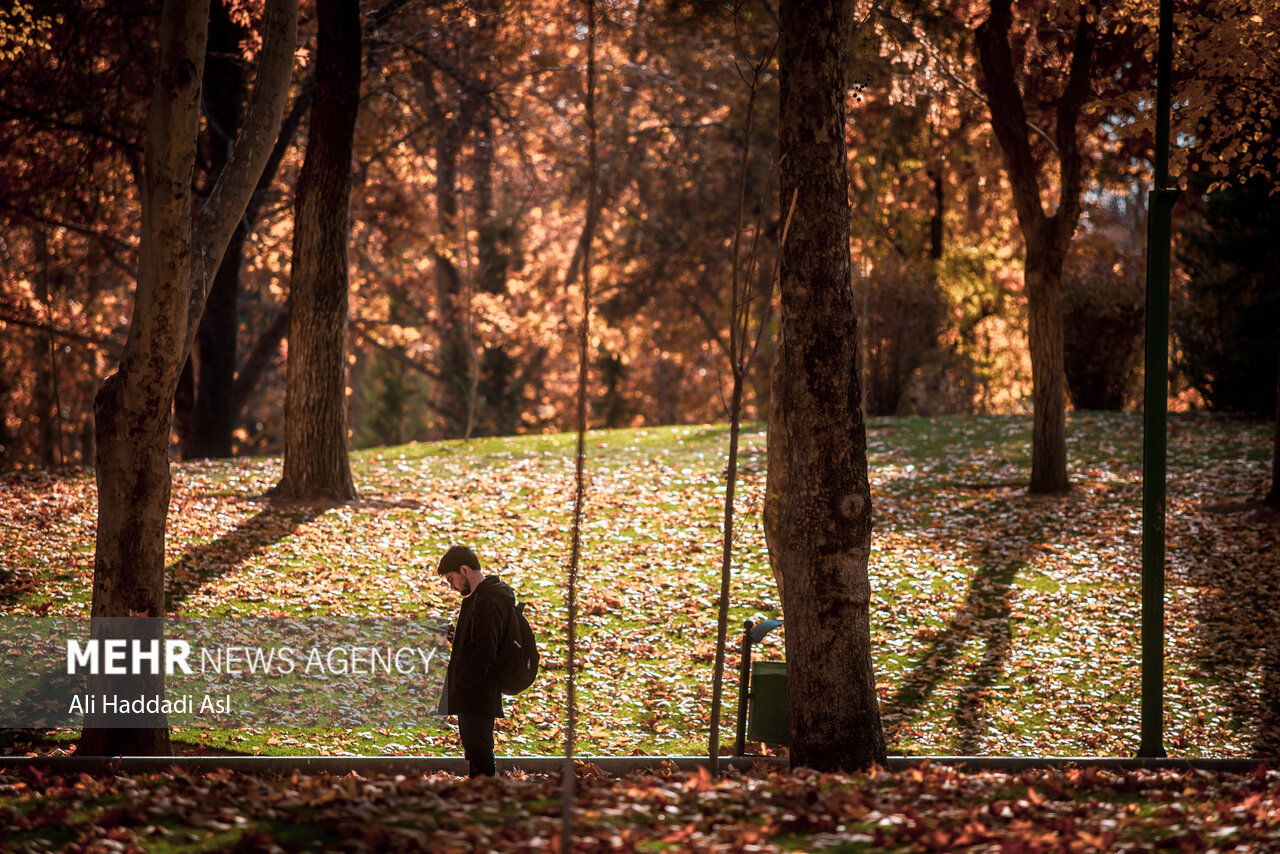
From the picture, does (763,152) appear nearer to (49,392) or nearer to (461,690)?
(49,392)

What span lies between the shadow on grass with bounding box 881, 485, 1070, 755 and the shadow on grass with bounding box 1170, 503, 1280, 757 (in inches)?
65.1

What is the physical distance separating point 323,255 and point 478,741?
7.85m

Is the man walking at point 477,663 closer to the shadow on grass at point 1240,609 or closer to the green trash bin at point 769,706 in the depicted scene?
the green trash bin at point 769,706

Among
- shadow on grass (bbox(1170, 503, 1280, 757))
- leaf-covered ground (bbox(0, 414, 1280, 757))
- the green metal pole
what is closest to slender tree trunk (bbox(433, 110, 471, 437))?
leaf-covered ground (bbox(0, 414, 1280, 757))

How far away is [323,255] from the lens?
1263 cm

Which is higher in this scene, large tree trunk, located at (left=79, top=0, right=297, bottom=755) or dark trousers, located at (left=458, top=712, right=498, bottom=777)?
large tree trunk, located at (left=79, top=0, right=297, bottom=755)

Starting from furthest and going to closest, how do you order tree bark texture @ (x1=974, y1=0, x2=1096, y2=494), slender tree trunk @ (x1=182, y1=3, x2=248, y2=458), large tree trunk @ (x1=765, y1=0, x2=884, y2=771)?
1. slender tree trunk @ (x1=182, y1=3, x2=248, y2=458)
2. tree bark texture @ (x1=974, y1=0, x2=1096, y2=494)
3. large tree trunk @ (x1=765, y1=0, x2=884, y2=771)

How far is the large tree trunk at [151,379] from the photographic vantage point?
6805 millimetres

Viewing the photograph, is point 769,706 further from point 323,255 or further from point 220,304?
point 220,304

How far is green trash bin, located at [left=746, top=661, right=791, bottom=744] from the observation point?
23.8ft

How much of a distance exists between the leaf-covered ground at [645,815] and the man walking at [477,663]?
2.35 ft

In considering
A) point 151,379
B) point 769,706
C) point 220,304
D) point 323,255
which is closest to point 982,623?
point 769,706

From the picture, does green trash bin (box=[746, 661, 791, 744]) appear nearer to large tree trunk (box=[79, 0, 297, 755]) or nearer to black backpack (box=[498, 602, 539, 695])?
black backpack (box=[498, 602, 539, 695])

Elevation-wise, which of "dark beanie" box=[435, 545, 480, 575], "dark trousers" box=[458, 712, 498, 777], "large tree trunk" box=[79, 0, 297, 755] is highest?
"large tree trunk" box=[79, 0, 297, 755]
